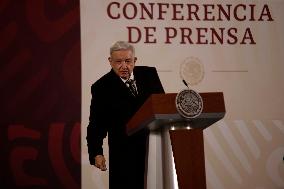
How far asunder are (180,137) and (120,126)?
0.96 m

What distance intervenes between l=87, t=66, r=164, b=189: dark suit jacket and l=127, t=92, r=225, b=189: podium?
500mm

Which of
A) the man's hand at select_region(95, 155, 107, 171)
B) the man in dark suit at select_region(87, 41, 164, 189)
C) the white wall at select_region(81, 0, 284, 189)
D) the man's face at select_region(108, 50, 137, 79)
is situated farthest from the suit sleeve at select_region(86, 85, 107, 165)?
the white wall at select_region(81, 0, 284, 189)

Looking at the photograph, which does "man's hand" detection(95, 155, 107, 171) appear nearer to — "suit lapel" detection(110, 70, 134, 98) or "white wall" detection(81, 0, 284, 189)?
"suit lapel" detection(110, 70, 134, 98)

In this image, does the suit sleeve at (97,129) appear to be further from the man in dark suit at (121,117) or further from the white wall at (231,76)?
the white wall at (231,76)

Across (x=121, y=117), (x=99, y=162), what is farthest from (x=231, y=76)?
(x=99, y=162)

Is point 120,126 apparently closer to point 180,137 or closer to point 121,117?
point 121,117

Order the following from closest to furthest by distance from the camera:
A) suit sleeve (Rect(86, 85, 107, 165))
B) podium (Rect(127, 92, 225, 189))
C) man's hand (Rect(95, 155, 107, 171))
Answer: podium (Rect(127, 92, 225, 189)) → man's hand (Rect(95, 155, 107, 171)) → suit sleeve (Rect(86, 85, 107, 165))

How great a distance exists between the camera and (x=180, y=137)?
126 centimetres

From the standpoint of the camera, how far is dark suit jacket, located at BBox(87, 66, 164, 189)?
6.48 ft

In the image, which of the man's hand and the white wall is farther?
the white wall

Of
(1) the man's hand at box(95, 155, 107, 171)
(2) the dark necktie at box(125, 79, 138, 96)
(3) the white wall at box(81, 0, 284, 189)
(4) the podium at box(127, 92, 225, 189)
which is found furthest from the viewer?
(3) the white wall at box(81, 0, 284, 189)

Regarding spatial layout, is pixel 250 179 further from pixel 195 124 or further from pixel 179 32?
pixel 195 124

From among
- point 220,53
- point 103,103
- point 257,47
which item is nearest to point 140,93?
point 103,103

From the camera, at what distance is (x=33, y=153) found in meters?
2.90
